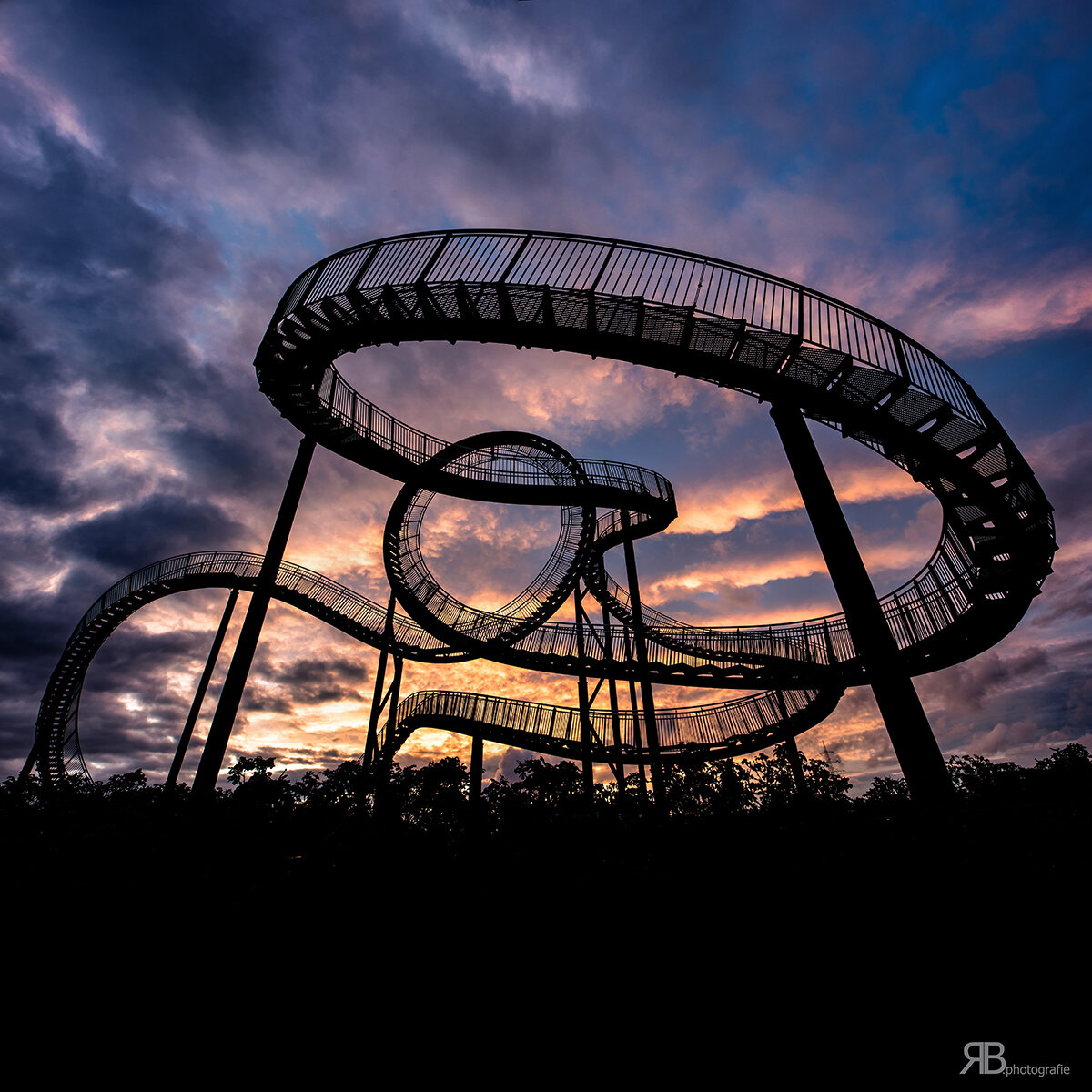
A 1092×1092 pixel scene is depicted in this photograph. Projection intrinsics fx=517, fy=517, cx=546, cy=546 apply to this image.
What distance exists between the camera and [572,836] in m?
4.36

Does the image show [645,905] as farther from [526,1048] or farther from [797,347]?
[797,347]

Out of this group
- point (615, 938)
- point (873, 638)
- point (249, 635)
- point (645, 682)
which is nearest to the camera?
point (615, 938)

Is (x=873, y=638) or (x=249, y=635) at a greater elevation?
(x=249, y=635)

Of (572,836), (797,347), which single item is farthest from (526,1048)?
(797,347)

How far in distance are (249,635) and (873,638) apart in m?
12.2

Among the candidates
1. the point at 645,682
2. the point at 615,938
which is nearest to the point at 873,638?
the point at 615,938

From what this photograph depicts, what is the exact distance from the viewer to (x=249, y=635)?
11859mm

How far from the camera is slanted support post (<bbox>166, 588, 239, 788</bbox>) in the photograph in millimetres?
15234

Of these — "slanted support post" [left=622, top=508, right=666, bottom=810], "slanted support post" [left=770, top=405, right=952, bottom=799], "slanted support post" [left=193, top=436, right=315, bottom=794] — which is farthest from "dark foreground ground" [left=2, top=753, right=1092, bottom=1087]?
"slanted support post" [left=622, top=508, right=666, bottom=810]

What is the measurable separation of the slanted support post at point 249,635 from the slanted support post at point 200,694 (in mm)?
5330

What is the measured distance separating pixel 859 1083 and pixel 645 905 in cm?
131

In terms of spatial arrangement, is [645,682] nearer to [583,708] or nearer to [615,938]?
[583,708]

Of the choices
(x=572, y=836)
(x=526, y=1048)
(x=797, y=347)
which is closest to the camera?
(x=526, y=1048)

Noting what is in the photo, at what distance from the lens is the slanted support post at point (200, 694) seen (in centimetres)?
1523
